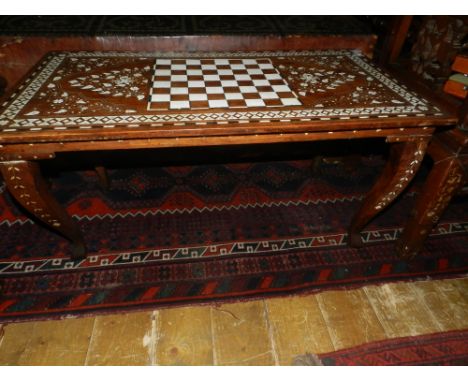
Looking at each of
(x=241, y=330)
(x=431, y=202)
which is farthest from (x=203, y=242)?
(x=431, y=202)

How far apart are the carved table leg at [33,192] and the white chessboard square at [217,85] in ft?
1.69

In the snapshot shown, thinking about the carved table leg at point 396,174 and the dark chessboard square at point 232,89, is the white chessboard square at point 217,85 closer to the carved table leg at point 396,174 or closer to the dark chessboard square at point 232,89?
the dark chessboard square at point 232,89

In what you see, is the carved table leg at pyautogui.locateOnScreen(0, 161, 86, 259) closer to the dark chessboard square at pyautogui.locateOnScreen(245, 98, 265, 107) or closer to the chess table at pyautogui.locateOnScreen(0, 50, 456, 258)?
the chess table at pyautogui.locateOnScreen(0, 50, 456, 258)

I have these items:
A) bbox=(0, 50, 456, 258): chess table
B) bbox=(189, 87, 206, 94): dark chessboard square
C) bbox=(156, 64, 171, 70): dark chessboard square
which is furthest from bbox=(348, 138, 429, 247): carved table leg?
bbox=(156, 64, 171, 70): dark chessboard square

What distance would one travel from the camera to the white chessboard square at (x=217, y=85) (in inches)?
52.3

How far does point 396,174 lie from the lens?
4.78 ft

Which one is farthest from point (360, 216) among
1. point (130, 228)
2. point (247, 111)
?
point (130, 228)

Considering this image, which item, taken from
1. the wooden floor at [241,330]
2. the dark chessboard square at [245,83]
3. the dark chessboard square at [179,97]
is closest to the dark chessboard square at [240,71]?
the dark chessboard square at [245,83]

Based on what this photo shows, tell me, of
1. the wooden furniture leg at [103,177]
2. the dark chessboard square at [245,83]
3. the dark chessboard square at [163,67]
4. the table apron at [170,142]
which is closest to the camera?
the table apron at [170,142]

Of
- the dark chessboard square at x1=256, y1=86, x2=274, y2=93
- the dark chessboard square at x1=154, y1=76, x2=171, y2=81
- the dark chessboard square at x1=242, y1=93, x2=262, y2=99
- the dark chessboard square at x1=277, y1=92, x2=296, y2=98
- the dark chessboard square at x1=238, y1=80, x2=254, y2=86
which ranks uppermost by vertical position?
the dark chessboard square at x1=277, y1=92, x2=296, y2=98

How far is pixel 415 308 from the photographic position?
61.2 inches

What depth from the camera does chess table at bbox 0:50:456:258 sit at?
1.16 meters

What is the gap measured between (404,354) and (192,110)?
1347mm

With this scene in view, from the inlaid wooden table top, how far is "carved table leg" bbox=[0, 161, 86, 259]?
15 cm
